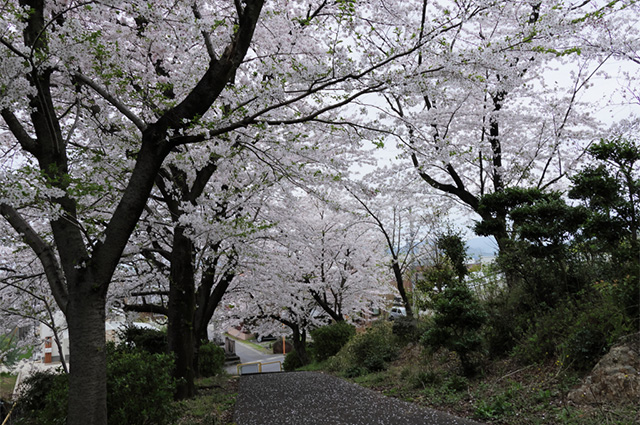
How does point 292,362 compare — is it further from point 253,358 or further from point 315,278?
point 253,358

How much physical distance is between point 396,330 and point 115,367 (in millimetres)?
6957

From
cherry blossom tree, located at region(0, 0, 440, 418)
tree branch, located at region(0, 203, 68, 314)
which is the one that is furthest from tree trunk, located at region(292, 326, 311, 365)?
tree branch, located at region(0, 203, 68, 314)

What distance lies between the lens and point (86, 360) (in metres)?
3.84

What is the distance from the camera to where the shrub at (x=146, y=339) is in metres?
9.21

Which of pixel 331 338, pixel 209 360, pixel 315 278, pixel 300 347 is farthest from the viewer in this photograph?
pixel 300 347

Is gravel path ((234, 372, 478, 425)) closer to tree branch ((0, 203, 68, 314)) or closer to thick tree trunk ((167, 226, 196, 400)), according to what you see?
thick tree trunk ((167, 226, 196, 400))

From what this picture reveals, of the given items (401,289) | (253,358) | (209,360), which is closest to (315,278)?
(401,289)

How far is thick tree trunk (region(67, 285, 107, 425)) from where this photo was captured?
149 inches

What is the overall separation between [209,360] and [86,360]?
9299 millimetres

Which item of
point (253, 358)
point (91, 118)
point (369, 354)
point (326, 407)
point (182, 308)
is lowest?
point (326, 407)

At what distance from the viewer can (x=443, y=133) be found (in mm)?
10773

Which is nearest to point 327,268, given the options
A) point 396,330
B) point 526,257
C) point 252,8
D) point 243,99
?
point 396,330

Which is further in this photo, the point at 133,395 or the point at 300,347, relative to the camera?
the point at 300,347

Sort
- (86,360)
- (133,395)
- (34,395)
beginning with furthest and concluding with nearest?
(34,395), (133,395), (86,360)
